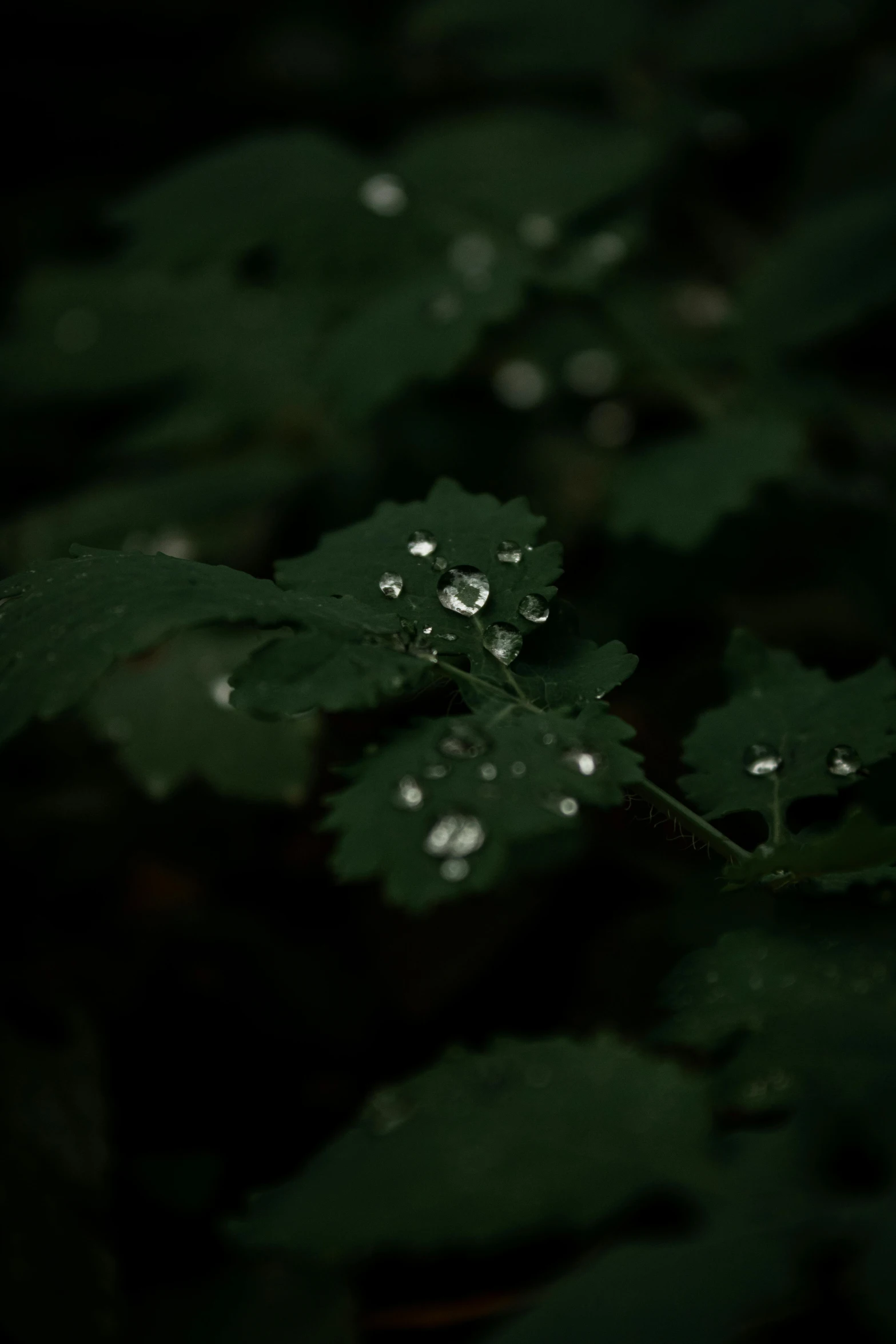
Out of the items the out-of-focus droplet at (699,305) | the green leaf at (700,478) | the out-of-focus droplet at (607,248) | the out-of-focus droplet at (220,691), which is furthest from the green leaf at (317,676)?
the out-of-focus droplet at (699,305)

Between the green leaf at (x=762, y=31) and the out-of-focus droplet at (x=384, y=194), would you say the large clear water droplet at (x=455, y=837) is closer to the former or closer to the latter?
the out-of-focus droplet at (x=384, y=194)

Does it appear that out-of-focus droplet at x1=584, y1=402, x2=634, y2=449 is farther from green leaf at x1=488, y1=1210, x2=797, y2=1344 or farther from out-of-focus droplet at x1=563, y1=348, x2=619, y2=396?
green leaf at x1=488, y1=1210, x2=797, y2=1344

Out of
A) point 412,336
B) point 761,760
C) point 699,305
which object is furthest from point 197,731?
point 699,305

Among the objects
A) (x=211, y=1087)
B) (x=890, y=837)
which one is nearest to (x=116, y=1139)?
(x=211, y=1087)

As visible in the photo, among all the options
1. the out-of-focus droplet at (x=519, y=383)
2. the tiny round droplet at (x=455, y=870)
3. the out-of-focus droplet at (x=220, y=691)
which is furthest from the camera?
the out-of-focus droplet at (x=519, y=383)

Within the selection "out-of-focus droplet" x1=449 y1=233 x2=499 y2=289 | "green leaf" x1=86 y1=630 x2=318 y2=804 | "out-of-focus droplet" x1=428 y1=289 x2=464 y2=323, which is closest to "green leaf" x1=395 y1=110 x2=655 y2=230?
"out-of-focus droplet" x1=449 y1=233 x2=499 y2=289

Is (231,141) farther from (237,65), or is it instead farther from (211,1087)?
(211,1087)
